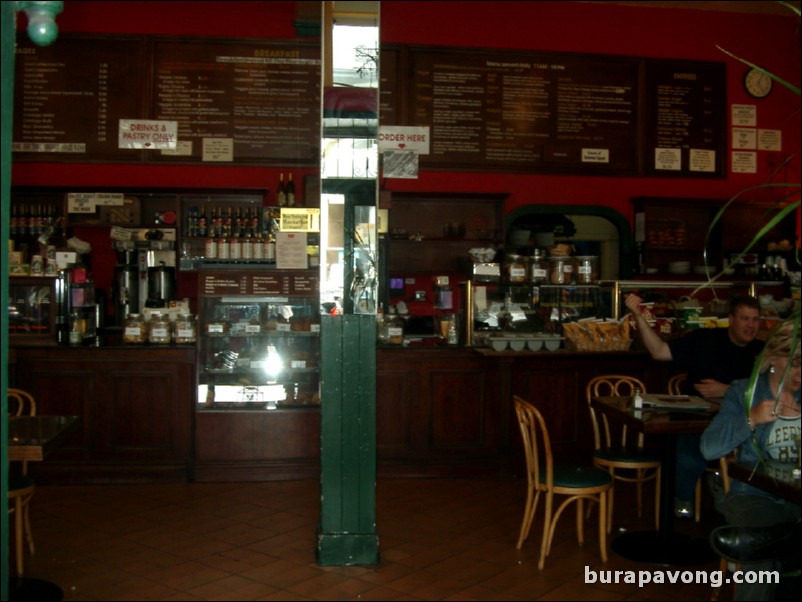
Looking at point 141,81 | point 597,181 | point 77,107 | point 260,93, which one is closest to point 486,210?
point 597,181

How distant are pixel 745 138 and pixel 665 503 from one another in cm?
509

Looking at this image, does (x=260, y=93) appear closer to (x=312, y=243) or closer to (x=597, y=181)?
(x=312, y=243)

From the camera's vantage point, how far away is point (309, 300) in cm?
604

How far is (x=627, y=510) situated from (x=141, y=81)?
217 inches

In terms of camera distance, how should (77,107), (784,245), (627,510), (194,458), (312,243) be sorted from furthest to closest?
1. (784,245)
2. (77,107)
3. (312,243)
4. (194,458)
5. (627,510)

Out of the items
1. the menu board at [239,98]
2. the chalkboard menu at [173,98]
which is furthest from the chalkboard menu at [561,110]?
the chalkboard menu at [173,98]

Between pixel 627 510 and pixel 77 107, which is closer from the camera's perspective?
pixel 627 510

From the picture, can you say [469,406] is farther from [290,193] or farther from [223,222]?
[223,222]

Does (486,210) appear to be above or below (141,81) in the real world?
below

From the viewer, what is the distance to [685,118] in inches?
310

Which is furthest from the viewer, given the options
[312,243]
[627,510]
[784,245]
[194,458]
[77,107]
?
[784,245]

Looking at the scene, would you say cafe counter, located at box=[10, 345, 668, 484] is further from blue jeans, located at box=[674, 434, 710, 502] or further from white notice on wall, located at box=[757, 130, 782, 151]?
white notice on wall, located at box=[757, 130, 782, 151]

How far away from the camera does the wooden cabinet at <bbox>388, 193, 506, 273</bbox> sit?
7.62m

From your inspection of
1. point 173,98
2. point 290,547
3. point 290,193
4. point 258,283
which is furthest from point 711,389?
point 173,98
